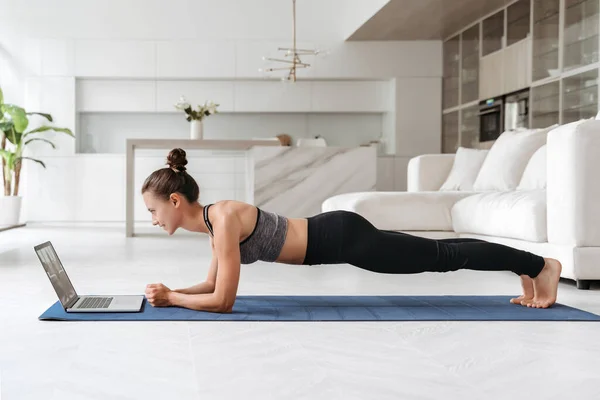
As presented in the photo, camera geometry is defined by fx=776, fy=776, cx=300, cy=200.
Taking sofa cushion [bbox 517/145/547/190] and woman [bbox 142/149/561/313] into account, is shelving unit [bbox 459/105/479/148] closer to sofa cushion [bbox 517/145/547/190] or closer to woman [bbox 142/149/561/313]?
sofa cushion [bbox 517/145/547/190]

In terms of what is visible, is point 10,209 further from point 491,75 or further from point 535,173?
point 535,173

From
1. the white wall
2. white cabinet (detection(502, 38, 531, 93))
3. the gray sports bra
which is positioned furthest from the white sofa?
the white wall

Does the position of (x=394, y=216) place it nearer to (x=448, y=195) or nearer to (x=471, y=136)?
(x=448, y=195)

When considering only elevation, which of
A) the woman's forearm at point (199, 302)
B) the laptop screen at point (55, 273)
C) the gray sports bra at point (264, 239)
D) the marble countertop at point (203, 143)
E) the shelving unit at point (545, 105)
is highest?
the shelving unit at point (545, 105)

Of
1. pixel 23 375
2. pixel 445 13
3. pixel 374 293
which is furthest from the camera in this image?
pixel 445 13

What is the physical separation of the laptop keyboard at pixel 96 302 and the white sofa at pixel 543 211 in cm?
191

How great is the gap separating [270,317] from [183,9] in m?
7.10

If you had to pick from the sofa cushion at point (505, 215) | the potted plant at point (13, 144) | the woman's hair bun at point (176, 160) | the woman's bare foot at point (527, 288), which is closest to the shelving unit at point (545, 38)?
the sofa cushion at point (505, 215)

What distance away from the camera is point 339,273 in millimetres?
4043

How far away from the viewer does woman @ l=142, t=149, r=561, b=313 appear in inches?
95.7

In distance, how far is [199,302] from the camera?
96.9 inches

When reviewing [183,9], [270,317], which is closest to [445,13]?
[183,9]

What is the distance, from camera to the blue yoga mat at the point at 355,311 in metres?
2.42

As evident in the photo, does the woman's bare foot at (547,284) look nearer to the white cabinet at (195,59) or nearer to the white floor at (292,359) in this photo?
the white floor at (292,359)
